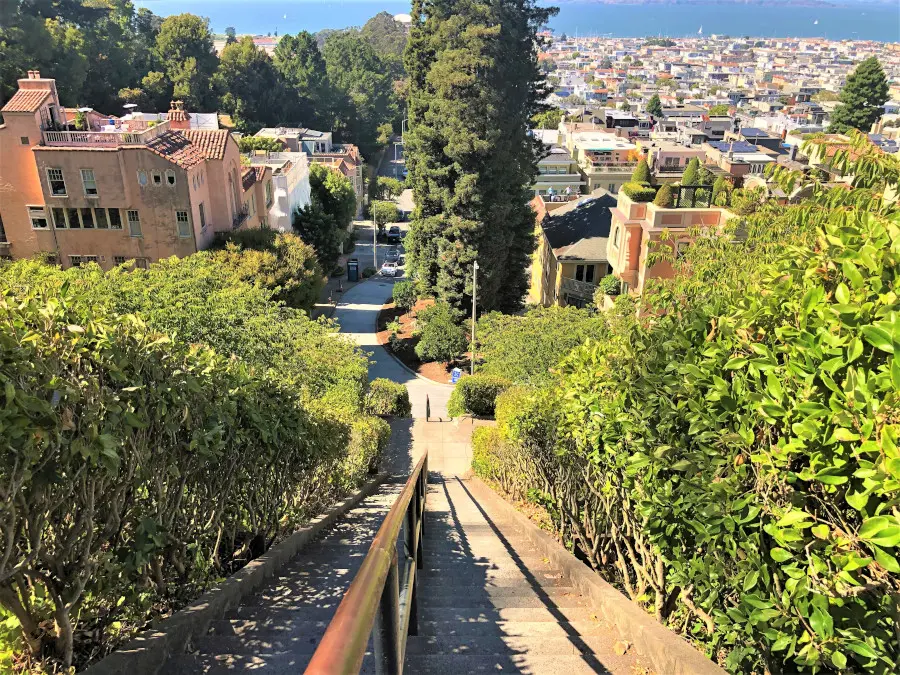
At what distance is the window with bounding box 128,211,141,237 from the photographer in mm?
27969

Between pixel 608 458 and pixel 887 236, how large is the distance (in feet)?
9.81

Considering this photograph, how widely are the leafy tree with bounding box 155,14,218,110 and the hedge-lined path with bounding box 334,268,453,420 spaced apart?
37802 millimetres

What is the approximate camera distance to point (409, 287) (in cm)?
4009

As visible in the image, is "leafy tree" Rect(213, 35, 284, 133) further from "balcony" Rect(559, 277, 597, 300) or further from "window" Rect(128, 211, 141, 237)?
"balcony" Rect(559, 277, 597, 300)

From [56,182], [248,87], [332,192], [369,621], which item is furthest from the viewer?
[248,87]

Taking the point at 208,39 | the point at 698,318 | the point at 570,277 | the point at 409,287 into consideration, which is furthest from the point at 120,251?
the point at 208,39

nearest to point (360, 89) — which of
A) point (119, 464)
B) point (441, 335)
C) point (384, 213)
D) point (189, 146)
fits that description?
point (384, 213)

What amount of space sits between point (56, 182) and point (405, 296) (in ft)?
66.0

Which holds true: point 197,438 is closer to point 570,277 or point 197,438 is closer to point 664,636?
point 664,636

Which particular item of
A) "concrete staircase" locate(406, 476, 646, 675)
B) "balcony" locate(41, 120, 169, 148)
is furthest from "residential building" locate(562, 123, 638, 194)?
"concrete staircase" locate(406, 476, 646, 675)

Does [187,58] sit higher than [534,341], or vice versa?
[187,58]

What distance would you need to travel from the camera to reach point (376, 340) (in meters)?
39.4

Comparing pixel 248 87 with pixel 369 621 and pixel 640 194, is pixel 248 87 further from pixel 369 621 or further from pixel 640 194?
pixel 369 621

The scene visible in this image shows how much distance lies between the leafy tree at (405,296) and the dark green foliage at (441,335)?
5.80 meters
